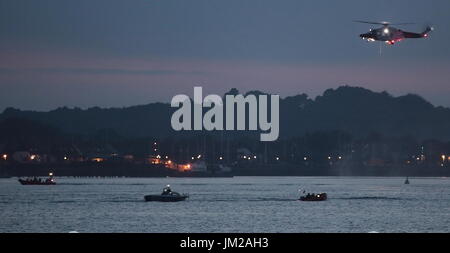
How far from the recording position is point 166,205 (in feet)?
445

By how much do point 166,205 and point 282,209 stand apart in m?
18.7
